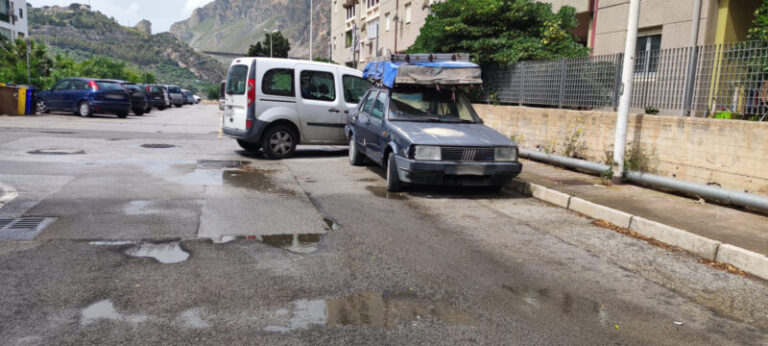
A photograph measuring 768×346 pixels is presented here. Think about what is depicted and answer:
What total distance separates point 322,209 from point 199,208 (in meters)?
1.46

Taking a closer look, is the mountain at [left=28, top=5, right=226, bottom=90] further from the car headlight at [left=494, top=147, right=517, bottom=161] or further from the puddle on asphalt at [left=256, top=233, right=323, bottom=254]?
the puddle on asphalt at [left=256, top=233, right=323, bottom=254]

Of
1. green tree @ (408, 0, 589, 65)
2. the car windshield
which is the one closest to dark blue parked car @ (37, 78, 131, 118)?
green tree @ (408, 0, 589, 65)

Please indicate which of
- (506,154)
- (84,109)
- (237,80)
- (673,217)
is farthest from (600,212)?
(84,109)

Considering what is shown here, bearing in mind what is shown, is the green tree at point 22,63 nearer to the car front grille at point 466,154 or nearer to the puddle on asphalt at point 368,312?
the car front grille at point 466,154

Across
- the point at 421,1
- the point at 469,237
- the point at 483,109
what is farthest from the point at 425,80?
the point at 421,1

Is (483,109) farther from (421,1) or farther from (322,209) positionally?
(421,1)

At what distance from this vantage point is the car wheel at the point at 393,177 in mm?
8128

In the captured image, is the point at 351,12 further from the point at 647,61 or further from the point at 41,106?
the point at 647,61

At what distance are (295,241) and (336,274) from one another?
106 cm

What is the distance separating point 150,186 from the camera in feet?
26.0

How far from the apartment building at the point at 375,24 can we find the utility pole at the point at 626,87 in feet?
47.4

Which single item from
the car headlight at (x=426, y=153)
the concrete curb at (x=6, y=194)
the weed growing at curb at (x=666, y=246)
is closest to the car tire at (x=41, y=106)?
the concrete curb at (x=6, y=194)

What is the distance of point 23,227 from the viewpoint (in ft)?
17.9

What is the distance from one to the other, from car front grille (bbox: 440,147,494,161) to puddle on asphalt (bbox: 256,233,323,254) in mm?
2777
